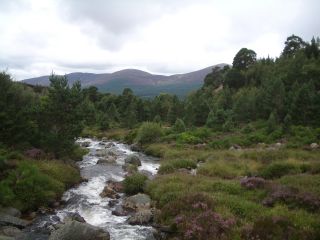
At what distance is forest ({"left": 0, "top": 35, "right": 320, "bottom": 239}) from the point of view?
1906cm

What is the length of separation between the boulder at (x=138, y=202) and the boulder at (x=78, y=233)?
233 inches

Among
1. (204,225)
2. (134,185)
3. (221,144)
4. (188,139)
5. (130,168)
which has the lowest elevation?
(221,144)

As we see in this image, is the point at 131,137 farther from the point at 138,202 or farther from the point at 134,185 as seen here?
the point at 138,202

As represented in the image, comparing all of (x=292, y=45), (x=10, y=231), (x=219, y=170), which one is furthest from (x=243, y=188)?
(x=292, y=45)

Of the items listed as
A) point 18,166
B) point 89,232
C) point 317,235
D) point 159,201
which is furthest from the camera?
point 18,166

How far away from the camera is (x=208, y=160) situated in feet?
130

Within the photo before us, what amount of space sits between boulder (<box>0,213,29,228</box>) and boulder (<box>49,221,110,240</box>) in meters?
3.66

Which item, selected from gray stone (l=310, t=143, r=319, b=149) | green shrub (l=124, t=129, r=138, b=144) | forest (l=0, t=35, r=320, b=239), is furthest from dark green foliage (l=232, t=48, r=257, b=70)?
gray stone (l=310, t=143, r=319, b=149)

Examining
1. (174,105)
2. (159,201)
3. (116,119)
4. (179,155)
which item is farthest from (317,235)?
(116,119)

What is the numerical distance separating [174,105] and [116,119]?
62.9 ft

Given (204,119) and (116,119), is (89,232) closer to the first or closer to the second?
(204,119)

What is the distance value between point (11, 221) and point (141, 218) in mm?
7488

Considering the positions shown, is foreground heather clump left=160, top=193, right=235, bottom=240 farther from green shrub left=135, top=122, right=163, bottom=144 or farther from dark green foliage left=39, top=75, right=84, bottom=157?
green shrub left=135, top=122, right=163, bottom=144

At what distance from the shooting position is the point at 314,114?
2355 inches
